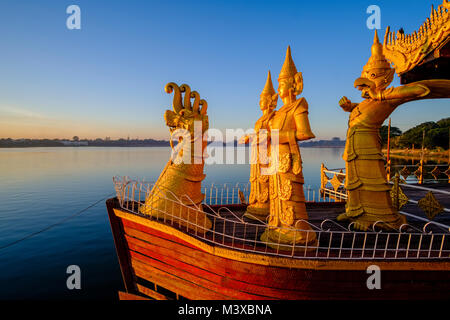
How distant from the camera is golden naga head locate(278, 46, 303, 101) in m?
3.83

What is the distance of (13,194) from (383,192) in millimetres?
23881

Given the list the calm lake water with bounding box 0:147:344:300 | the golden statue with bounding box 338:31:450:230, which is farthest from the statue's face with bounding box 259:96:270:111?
the calm lake water with bounding box 0:147:344:300

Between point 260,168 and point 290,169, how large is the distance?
6.40 ft

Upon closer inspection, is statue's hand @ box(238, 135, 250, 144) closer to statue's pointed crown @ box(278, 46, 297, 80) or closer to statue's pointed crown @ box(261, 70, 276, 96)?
statue's pointed crown @ box(261, 70, 276, 96)

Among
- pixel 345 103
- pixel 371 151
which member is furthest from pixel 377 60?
pixel 371 151

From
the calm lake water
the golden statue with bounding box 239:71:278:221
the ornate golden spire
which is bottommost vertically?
the calm lake water

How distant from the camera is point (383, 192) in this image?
454 centimetres

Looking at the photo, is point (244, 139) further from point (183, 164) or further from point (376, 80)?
point (376, 80)

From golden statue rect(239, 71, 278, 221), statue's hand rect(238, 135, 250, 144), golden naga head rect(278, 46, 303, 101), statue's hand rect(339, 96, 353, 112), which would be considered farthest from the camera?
golden statue rect(239, 71, 278, 221)

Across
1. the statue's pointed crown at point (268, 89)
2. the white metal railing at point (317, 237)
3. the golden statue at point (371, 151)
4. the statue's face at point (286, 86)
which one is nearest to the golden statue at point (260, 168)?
the statue's pointed crown at point (268, 89)
